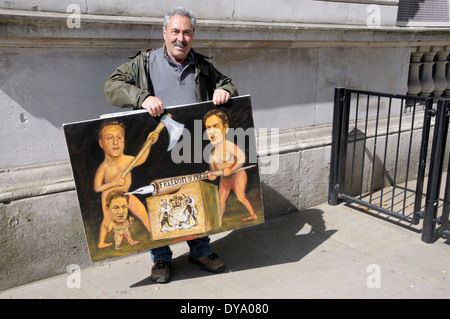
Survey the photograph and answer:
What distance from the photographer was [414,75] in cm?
633

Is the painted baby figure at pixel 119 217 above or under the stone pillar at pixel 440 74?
under

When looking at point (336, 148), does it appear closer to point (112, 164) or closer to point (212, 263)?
point (212, 263)

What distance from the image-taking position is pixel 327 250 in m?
4.19

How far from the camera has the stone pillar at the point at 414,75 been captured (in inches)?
247

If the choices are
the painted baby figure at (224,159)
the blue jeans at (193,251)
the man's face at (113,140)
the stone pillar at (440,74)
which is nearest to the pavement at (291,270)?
the blue jeans at (193,251)

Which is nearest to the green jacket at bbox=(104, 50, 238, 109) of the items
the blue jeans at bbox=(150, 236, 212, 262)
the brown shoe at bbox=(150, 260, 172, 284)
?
the blue jeans at bbox=(150, 236, 212, 262)

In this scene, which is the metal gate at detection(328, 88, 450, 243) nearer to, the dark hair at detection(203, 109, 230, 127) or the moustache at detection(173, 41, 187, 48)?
the dark hair at detection(203, 109, 230, 127)

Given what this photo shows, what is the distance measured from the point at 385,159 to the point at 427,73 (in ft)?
6.49

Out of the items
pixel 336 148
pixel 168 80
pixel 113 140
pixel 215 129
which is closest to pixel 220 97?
pixel 215 129

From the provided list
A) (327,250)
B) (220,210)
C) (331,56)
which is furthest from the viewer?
(331,56)

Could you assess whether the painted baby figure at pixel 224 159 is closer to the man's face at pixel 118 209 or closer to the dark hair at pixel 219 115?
the dark hair at pixel 219 115
